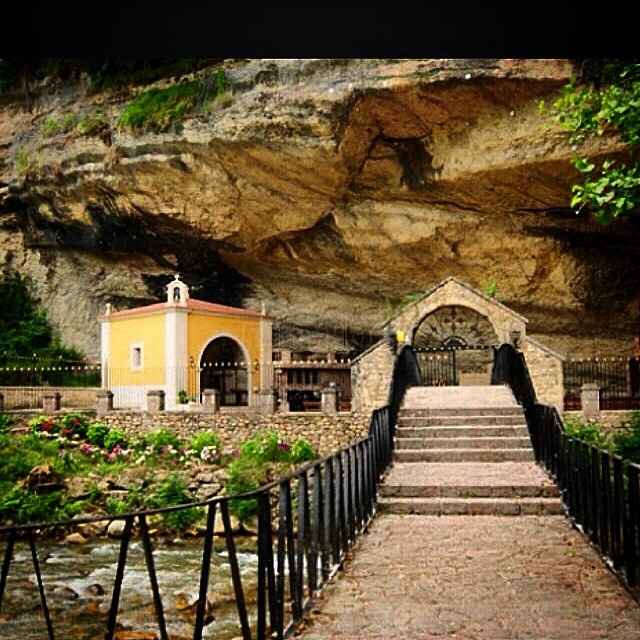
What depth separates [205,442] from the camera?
12273mm

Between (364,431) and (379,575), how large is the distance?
27.2 ft

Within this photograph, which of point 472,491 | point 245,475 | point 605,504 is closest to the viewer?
point 605,504

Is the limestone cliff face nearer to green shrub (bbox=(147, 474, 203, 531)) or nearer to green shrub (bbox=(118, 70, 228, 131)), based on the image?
green shrub (bbox=(118, 70, 228, 131))

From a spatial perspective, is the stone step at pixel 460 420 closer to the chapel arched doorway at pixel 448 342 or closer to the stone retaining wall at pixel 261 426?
the stone retaining wall at pixel 261 426

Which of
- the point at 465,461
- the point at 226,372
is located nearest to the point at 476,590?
the point at 465,461

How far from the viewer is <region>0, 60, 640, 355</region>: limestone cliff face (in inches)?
467

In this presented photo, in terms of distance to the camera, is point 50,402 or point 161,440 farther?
point 50,402

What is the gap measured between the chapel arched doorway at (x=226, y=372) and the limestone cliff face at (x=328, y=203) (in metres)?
1.30

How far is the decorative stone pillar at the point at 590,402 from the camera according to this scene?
11.2 m

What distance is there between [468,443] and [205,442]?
6.17m

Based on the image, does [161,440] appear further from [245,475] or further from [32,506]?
[32,506]

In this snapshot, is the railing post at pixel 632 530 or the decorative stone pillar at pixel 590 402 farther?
the decorative stone pillar at pixel 590 402

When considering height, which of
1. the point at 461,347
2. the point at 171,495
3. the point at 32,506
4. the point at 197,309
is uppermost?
the point at 197,309

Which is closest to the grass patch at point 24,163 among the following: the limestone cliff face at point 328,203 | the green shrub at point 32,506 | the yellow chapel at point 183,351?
the limestone cliff face at point 328,203
